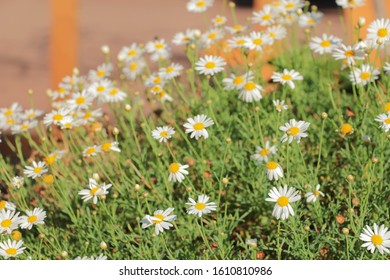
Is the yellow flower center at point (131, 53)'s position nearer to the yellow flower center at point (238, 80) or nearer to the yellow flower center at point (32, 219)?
the yellow flower center at point (238, 80)

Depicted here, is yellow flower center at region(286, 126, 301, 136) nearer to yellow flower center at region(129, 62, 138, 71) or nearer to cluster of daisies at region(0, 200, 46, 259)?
cluster of daisies at region(0, 200, 46, 259)

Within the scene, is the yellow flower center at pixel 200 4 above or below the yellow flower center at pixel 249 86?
above

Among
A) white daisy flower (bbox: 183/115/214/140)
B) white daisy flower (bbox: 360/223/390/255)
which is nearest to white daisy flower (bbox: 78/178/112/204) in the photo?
white daisy flower (bbox: 183/115/214/140)

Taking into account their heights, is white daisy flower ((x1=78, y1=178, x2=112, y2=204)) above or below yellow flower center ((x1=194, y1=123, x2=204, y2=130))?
below

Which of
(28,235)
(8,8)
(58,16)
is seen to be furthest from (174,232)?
(8,8)

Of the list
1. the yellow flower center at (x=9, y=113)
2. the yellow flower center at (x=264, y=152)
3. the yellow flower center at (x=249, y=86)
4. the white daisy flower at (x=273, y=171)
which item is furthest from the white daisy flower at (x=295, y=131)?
the yellow flower center at (x=9, y=113)

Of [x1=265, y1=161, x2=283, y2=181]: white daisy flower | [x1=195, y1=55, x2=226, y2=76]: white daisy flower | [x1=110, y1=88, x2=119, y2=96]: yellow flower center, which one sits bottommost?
[x1=110, y1=88, x2=119, y2=96]: yellow flower center
